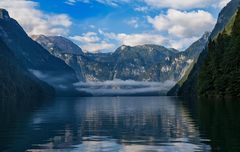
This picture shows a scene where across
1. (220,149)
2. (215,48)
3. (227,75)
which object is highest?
(215,48)

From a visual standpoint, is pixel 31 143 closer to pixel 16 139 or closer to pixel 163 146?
pixel 16 139

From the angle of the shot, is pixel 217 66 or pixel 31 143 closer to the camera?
pixel 31 143

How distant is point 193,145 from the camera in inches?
1380

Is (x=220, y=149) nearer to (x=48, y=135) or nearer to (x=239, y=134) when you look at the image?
(x=239, y=134)

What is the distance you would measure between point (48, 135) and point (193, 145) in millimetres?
17013

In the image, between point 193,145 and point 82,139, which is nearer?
point 193,145

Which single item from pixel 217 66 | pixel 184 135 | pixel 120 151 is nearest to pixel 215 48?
pixel 217 66

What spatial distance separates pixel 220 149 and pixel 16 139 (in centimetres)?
1979

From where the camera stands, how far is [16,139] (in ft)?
137

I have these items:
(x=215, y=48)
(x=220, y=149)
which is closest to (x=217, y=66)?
(x=215, y=48)

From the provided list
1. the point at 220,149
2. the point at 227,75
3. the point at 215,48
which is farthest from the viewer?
the point at 215,48

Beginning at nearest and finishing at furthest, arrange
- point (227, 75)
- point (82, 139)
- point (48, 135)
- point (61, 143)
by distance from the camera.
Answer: point (61, 143) → point (82, 139) → point (48, 135) → point (227, 75)

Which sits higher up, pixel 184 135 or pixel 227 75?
pixel 227 75

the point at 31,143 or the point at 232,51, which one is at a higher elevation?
the point at 232,51
